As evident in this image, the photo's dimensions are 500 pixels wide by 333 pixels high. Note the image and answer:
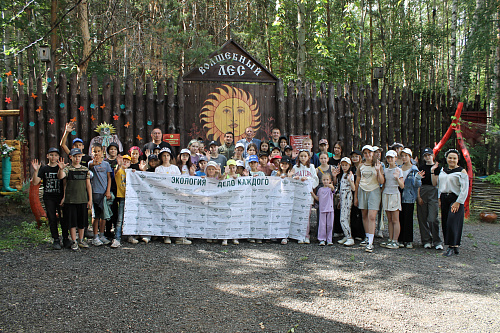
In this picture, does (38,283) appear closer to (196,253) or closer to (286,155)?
(196,253)

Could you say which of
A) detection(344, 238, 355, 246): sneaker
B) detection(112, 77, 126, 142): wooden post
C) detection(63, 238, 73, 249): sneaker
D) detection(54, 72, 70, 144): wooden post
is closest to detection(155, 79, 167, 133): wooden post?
detection(112, 77, 126, 142): wooden post

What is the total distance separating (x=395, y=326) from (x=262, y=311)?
1.26m

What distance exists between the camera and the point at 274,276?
5.54 m

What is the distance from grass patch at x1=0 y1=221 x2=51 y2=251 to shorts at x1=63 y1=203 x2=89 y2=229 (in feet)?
2.60

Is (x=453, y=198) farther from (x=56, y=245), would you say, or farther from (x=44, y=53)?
(x=44, y=53)

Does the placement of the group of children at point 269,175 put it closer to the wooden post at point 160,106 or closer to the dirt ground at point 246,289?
the dirt ground at point 246,289

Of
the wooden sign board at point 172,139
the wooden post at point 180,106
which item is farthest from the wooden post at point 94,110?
the wooden post at point 180,106

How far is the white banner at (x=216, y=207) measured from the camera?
24.3 ft

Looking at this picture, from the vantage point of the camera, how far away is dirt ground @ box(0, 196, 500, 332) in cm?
407

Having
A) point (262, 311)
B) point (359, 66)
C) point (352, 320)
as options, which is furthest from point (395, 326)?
point (359, 66)

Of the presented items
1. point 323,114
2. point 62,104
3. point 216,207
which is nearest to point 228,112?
point 323,114

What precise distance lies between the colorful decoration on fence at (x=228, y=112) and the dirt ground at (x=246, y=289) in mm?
4533

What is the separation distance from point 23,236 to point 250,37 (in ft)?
61.1

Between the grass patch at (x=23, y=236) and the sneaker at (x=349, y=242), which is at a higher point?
the grass patch at (x=23, y=236)
